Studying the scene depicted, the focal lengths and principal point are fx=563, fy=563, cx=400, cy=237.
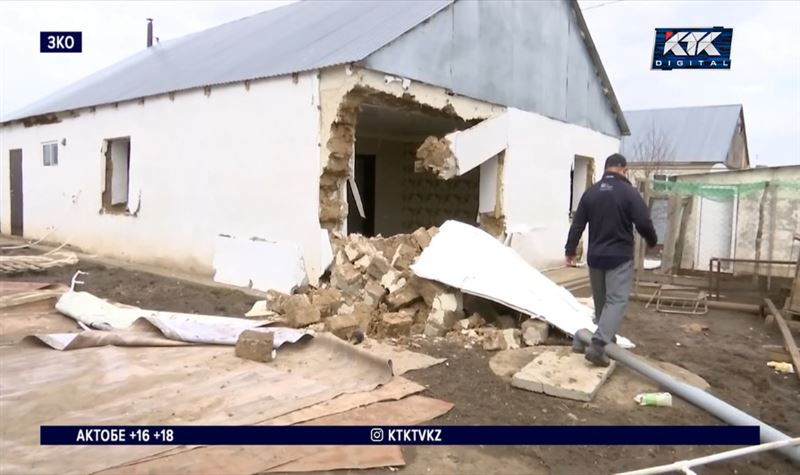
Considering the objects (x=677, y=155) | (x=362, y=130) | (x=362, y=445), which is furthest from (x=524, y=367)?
(x=677, y=155)

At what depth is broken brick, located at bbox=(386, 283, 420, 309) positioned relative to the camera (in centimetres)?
706

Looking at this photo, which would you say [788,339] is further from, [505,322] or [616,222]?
[505,322]

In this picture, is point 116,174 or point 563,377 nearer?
point 563,377

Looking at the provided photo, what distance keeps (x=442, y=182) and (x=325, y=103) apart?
301 inches

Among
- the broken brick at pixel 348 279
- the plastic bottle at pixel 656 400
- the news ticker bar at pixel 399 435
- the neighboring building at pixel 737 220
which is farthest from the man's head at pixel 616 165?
the neighboring building at pixel 737 220

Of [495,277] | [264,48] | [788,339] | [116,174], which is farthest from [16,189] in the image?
[788,339]

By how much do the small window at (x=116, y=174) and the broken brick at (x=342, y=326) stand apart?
9.09 meters

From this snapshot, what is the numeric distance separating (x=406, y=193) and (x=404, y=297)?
959 cm

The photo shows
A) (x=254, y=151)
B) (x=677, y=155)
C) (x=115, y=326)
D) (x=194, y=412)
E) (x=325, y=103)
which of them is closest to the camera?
(x=194, y=412)

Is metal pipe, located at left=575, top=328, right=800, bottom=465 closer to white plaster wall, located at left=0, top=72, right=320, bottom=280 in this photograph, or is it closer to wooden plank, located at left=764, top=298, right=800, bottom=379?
wooden plank, located at left=764, top=298, right=800, bottom=379

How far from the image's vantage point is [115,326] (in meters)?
6.38

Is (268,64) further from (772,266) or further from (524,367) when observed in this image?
(772,266)

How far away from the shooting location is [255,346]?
212 inches

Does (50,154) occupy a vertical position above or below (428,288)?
above
